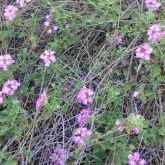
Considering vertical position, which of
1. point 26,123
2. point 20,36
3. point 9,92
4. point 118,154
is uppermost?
point 20,36

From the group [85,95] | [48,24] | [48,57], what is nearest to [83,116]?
[85,95]

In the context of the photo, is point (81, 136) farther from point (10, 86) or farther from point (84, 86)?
point (10, 86)

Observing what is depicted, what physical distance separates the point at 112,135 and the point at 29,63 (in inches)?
37.9

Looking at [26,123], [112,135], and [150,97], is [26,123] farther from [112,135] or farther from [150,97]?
[150,97]

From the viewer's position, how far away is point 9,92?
2104 mm

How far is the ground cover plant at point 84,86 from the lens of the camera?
1.90m

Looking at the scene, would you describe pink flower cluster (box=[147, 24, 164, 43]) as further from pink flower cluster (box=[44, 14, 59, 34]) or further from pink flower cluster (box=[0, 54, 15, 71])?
pink flower cluster (box=[0, 54, 15, 71])

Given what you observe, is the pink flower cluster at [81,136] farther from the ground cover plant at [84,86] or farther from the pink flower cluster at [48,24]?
the pink flower cluster at [48,24]

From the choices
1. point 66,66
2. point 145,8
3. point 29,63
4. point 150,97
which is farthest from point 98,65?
point 145,8

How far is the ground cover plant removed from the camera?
190 cm

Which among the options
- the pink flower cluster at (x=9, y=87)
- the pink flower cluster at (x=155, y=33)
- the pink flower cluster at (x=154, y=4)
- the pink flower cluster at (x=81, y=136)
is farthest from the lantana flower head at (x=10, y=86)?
the pink flower cluster at (x=154, y=4)

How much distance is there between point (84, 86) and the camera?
199 centimetres

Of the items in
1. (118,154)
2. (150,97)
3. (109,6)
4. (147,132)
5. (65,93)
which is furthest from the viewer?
(109,6)

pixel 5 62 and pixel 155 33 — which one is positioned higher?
pixel 155 33
